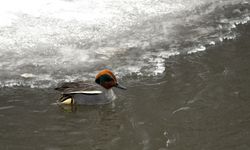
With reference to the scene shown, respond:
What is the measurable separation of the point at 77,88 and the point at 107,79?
0.42 metres

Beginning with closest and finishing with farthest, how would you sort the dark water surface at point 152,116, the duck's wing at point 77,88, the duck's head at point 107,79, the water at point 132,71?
the dark water surface at point 152,116
the water at point 132,71
the duck's wing at point 77,88
the duck's head at point 107,79

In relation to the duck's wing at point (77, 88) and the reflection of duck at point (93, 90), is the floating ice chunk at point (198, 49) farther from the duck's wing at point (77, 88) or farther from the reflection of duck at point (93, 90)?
the duck's wing at point (77, 88)

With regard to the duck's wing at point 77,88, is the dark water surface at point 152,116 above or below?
below

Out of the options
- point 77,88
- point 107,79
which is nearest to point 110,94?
point 107,79

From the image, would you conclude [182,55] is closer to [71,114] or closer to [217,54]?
[217,54]

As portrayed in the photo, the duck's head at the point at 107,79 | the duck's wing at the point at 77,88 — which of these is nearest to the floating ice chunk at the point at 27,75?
the duck's wing at the point at 77,88

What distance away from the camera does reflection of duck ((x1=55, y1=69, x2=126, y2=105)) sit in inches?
237

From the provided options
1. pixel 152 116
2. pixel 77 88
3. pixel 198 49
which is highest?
pixel 198 49

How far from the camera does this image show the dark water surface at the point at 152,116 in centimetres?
506

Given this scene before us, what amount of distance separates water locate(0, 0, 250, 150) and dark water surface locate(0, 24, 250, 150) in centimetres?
1

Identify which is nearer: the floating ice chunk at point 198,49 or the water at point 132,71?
the water at point 132,71

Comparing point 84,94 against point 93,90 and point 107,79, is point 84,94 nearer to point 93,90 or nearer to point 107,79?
point 93,90

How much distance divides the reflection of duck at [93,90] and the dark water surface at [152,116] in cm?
12

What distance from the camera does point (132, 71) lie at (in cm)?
671
